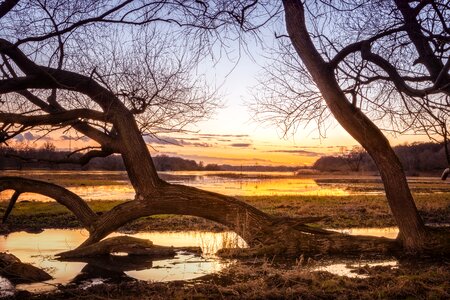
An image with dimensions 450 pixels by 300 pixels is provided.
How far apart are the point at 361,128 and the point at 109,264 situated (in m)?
5.97

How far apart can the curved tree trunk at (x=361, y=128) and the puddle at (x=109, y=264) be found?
11.7ft

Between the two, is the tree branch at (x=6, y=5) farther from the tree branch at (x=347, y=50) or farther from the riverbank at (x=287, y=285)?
the tree branch at (x=347, y=50)

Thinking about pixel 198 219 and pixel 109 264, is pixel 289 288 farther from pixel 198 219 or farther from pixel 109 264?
pixel 198 219

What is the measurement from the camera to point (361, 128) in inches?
444

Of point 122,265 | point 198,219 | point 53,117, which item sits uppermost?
point 53,117

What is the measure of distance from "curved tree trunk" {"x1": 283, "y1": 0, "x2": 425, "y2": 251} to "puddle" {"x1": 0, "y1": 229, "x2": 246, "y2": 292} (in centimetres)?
358

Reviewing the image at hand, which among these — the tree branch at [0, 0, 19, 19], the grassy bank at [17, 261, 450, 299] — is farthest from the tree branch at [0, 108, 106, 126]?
the grassy bank at [17, 261, 450, 299]

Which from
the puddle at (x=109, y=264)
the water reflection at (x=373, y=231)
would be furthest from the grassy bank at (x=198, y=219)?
the puddle at (x=109, y=264)

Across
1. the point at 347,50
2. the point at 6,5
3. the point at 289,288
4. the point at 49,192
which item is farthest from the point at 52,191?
the point at 347,50

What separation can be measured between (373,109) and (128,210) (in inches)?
220

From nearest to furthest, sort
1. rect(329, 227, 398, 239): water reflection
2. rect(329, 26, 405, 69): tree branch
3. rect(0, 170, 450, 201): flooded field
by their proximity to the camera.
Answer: rect(329, 26, 405, 69): tree branch → rect(329, 227, 398, 239): water reflection → rect(0, 170, 450, 201): flooded field

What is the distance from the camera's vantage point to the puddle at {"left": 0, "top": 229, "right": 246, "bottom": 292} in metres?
9.80

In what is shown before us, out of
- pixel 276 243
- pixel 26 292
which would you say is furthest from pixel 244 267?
pixel 26 292

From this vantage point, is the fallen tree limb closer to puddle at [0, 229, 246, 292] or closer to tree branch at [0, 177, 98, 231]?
tree branch at [0, 177, 98, 231]
